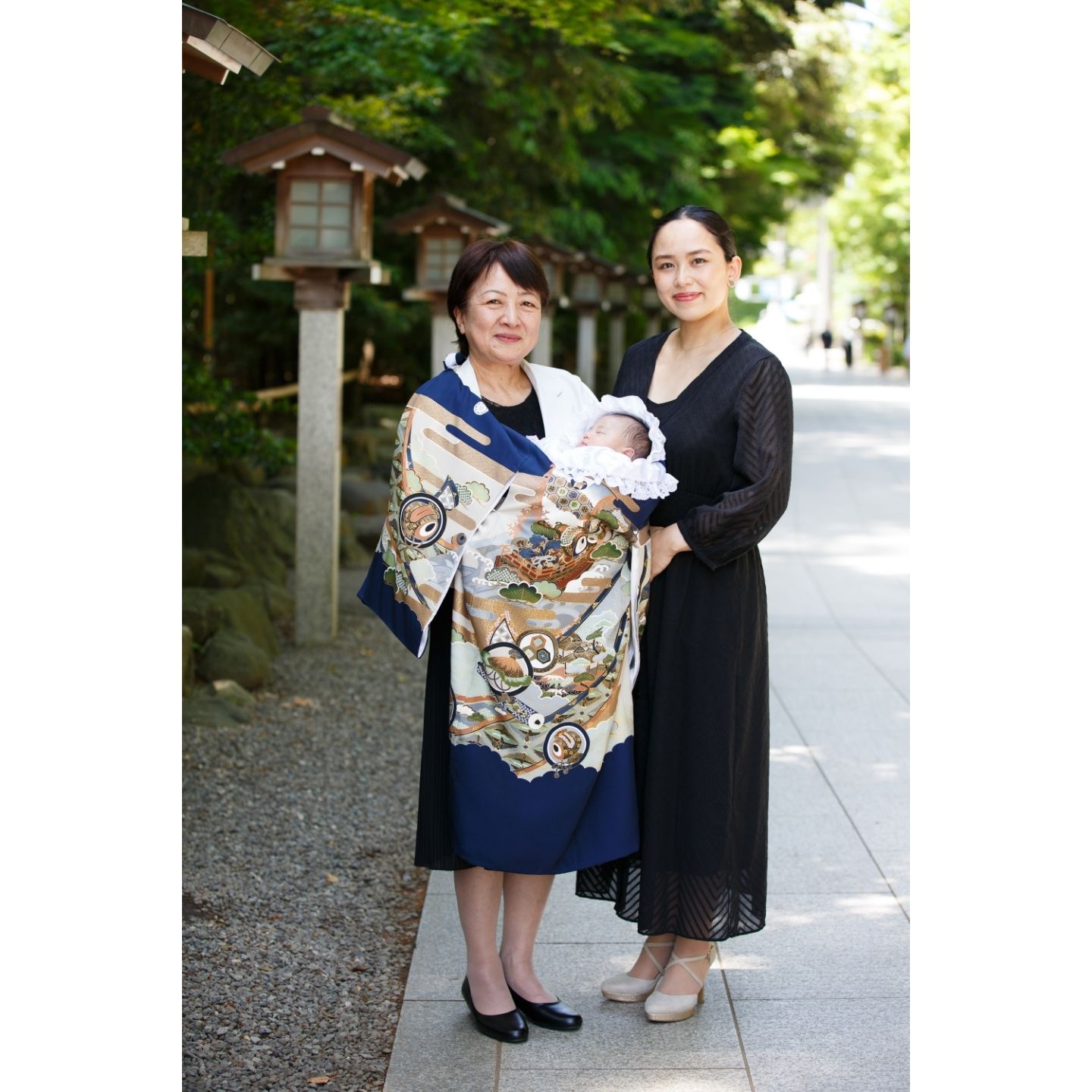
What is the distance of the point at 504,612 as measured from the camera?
3.22 m

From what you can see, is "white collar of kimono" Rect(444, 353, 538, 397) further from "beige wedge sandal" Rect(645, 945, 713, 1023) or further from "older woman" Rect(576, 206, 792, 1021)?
"beige wedge sandal" Rect(645, 945, 713, 1023)

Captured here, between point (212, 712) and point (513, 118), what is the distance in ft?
24.6

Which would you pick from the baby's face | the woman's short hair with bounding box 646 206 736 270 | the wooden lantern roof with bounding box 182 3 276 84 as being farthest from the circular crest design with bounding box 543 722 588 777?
the wooden lantern roof with bounding box 182 3 276 84

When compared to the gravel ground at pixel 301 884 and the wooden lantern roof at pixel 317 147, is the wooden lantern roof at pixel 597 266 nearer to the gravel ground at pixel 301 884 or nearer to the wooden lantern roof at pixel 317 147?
the wooden lantern roof at pixel 317 147

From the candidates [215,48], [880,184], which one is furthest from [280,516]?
[880,184]

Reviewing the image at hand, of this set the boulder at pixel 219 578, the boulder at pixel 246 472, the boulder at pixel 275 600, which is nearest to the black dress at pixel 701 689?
the boulder at pixel 219 578

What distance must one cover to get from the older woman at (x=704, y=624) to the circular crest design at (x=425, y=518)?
527mm

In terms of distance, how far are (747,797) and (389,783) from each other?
8.45ft

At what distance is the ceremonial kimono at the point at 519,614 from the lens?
3.17 meters

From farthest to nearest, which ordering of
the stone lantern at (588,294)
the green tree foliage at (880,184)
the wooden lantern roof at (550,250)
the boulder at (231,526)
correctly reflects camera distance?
the green tree foliage at (880,184)
the stone lantern at (588,294)
the wooden lantern roof at (550,250)
the boulder at (231,526)

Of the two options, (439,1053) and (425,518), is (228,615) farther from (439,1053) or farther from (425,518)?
(425,518)
